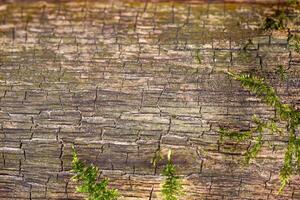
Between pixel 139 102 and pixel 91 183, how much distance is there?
0.34 meters

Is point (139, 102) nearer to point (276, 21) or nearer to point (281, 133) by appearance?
point (281, 133)

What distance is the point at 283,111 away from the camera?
5.99 ft

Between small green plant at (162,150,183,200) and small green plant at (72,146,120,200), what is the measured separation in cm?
18

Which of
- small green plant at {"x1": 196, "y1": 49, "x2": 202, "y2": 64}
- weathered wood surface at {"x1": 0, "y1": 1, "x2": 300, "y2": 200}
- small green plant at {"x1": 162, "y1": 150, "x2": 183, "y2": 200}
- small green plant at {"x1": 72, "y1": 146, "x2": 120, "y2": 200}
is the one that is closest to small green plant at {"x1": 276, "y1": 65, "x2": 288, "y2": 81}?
weathered wood surface at {"x1": 0, "y1": 1, "x2": 300, "y2": 200}

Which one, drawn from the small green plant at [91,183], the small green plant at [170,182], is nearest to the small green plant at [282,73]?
the small green plant at [170,182]

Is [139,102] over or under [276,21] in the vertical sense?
under

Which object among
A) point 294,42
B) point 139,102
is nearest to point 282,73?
point 294,42

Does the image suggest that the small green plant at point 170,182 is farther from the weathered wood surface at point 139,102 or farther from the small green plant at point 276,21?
the small green plant at point 276,21

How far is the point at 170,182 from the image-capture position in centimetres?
181

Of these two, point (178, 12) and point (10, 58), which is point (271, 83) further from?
point (10, 58)

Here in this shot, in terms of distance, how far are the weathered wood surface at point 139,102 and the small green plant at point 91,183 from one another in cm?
3

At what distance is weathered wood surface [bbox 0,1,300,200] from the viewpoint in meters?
1.82

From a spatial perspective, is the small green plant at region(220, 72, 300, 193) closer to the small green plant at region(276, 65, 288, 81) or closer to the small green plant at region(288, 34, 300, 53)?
the small green plant at region(276, 65, 288, 81)

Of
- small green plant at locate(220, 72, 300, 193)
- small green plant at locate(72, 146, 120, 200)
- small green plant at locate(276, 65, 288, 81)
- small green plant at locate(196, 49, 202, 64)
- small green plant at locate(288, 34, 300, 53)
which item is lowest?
small green plant at locate(72, 146, 120, 200)
